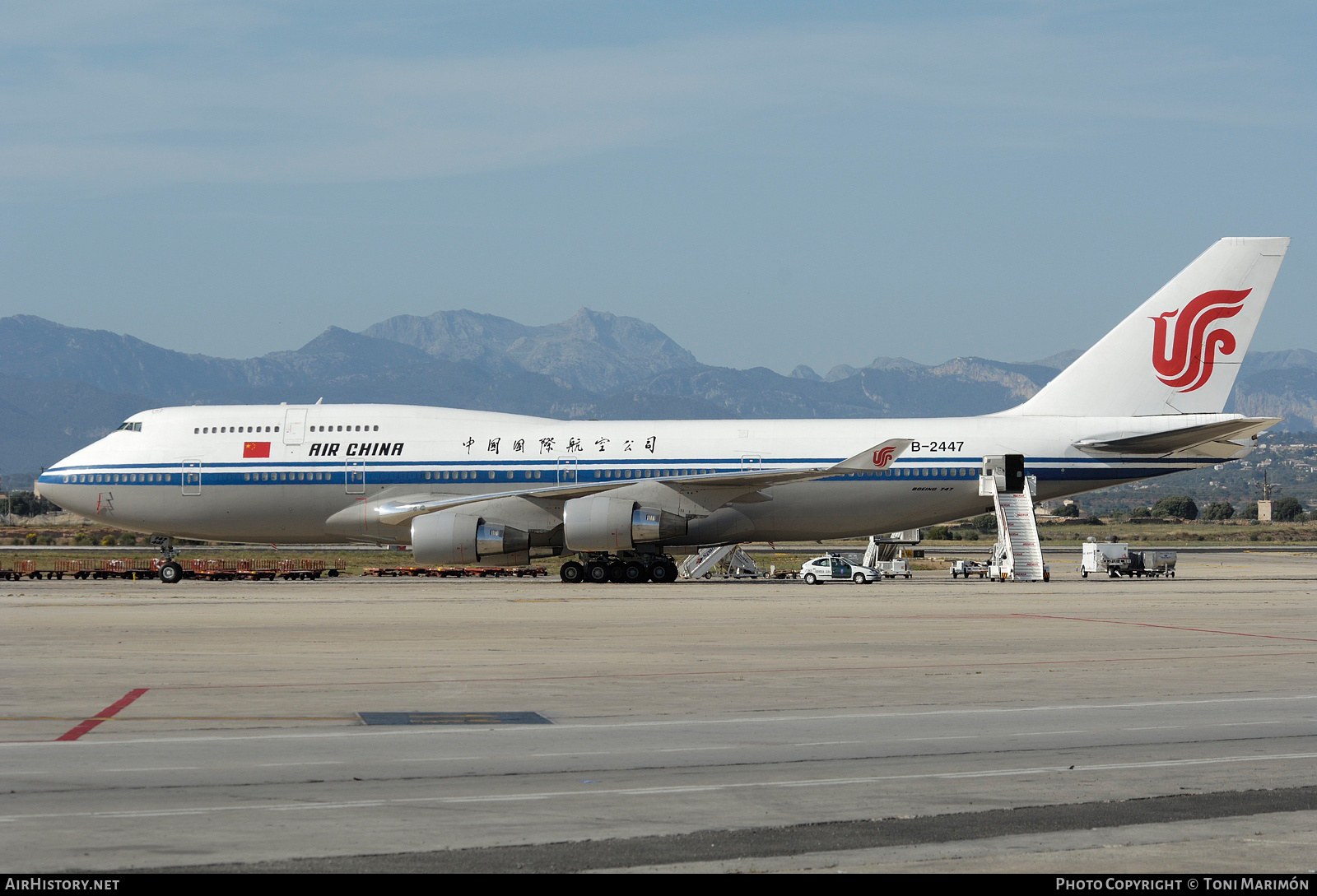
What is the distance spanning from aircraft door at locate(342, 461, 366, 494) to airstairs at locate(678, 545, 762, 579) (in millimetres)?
12629

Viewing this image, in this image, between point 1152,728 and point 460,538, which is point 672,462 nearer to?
point 460,538

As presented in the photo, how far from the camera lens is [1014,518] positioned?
40406 millimetres

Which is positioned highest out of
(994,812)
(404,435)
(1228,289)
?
(1228,289)


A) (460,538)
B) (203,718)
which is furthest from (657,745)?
(460,538)

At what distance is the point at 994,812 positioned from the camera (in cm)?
896

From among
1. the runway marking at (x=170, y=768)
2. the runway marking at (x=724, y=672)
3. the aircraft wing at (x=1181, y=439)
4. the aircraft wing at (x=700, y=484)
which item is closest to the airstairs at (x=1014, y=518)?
the aircraft wing at (x=1181, y=439)

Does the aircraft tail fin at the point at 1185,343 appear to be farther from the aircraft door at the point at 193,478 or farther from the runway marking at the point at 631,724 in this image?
the runway marking at the point at 631,724

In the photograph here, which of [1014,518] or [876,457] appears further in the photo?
[1014,518]

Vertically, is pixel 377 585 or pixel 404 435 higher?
pixel 404 435

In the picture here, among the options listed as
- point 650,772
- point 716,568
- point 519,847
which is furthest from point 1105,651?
point 716,568

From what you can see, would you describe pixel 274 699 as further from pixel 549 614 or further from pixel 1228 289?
pixel 1228 289

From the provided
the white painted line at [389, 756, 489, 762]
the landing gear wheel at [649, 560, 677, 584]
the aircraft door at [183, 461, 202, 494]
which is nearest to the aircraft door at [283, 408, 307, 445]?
the aircraft door at [183, 461, 202, 494]

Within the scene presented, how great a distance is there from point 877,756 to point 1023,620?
15.2 meters

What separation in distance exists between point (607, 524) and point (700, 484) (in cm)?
307
